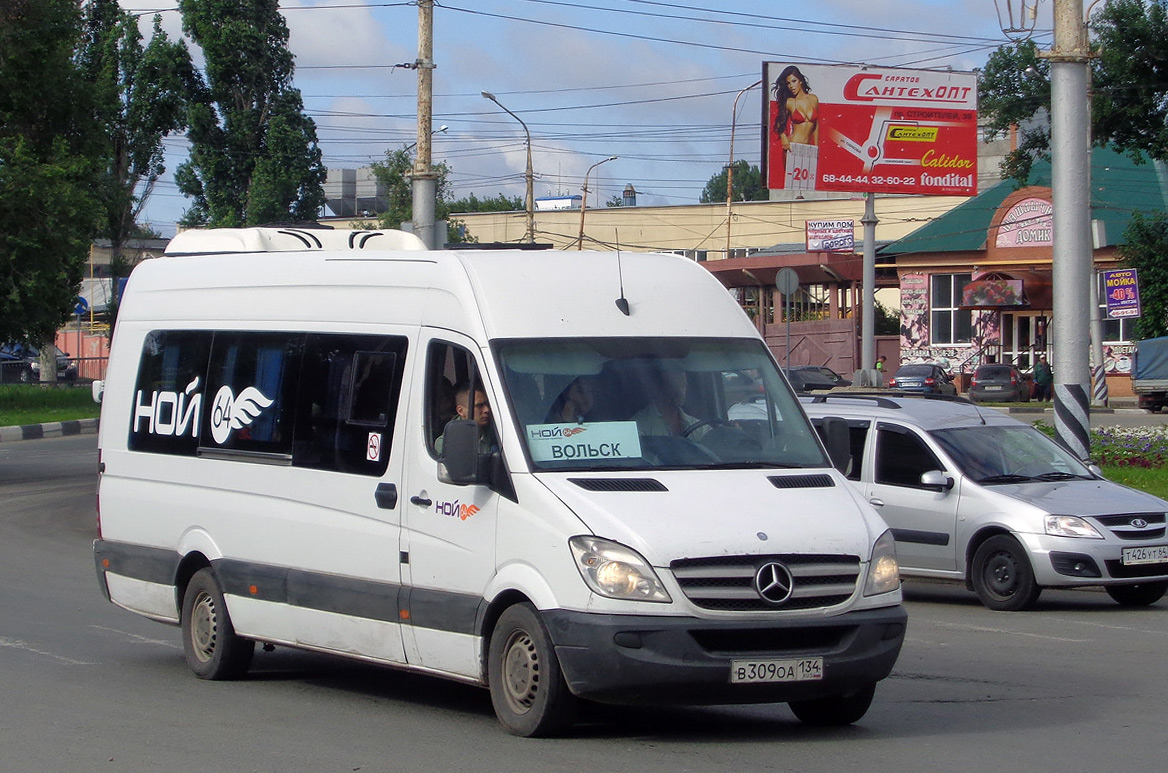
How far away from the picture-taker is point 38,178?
1135 inches

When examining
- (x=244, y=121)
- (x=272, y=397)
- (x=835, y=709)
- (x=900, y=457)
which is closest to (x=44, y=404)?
(x=244, y=121)

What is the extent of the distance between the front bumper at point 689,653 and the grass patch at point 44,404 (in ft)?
106

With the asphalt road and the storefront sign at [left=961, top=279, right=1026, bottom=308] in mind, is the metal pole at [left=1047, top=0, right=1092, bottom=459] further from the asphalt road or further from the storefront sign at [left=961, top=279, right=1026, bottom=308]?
the storefront sign at [left=961, top=279, right=1026, bottom=308]

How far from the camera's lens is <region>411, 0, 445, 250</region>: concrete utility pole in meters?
18.5

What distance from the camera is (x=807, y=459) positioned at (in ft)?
24.2

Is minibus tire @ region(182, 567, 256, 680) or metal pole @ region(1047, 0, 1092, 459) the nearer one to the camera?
minibus tire @ region(182, 567, 256, 680)

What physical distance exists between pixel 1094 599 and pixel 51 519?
41.6ft

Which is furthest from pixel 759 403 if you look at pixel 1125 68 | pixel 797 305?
pixel 797 305

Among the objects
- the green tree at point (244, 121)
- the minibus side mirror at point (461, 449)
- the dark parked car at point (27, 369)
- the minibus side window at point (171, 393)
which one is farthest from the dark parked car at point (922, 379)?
the minibus side mirror at point (461, 449)

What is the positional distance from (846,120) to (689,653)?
27.7 meters

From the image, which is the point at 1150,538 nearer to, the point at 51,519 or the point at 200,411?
the point at 200,411

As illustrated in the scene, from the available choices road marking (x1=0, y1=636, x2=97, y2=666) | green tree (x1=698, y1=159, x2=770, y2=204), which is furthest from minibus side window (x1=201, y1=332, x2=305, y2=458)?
green tree (x1=698, y1=159, x2=770, y2=204)

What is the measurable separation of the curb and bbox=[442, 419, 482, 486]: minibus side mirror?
92.7 feet

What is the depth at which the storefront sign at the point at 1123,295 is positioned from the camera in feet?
104
